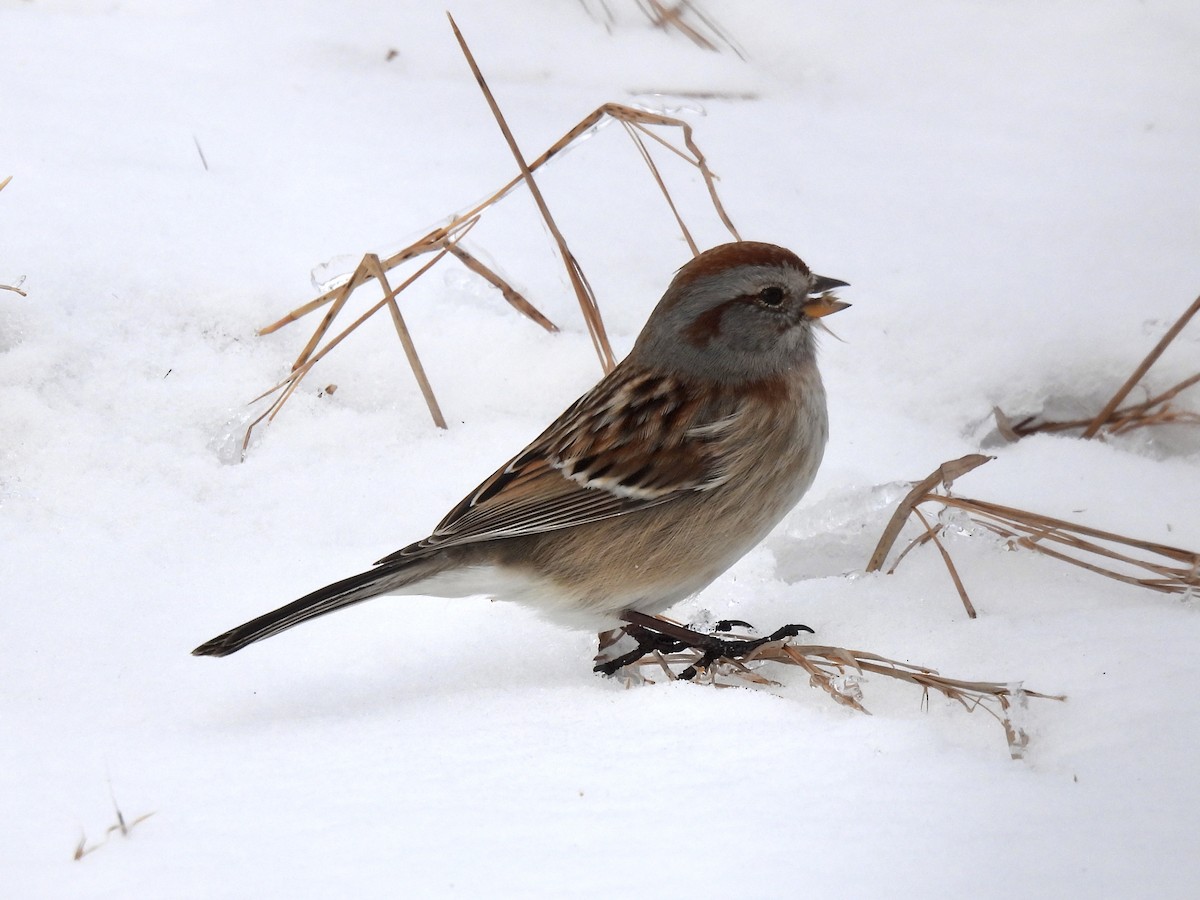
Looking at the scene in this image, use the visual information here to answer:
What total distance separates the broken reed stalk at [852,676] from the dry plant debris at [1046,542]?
348 mm

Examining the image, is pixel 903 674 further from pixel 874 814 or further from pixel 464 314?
pixel 464 314

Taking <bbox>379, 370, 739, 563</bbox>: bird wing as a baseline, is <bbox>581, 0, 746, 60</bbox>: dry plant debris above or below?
above

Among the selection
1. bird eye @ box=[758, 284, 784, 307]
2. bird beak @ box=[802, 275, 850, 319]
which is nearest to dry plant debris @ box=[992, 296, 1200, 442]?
bird beak @ box=[802, 275, 850, 319]

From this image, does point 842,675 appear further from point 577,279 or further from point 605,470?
point 577,279

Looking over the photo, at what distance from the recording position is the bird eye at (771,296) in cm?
280

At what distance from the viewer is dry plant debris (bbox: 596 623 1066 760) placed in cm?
209

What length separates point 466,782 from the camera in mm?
1922

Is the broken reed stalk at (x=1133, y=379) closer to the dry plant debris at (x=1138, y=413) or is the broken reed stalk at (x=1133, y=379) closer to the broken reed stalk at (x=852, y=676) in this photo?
the dry plant debris at (x=1138, y=413)

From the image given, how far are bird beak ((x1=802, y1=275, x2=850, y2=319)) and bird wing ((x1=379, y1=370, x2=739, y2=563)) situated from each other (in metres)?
0.34

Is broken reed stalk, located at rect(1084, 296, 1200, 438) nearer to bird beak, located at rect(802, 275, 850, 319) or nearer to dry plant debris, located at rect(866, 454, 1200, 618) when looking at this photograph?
dry plant debris, located at rect(866, 454, 1200, 618)

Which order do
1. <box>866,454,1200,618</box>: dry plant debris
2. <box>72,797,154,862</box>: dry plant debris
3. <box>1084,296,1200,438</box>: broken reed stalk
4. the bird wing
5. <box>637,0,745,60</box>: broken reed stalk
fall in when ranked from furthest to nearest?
<box>637,0,745,60</box>: broken reed stalk, <box>1084,296,1200,438</box>: broken reed stalk, the bird wing, <box>866,454,1200,618</box>: dry plant debris, <box>72,797,154,862</box>: dry plant debris

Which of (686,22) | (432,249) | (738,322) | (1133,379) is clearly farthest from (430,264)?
(686,22)

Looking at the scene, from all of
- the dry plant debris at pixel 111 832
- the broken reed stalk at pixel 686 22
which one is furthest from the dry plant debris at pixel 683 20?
the dry plant debris at pixel 111 832

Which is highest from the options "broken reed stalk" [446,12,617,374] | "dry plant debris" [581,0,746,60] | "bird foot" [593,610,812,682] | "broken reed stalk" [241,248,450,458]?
"dry plant debris" [581,0,746,60]
